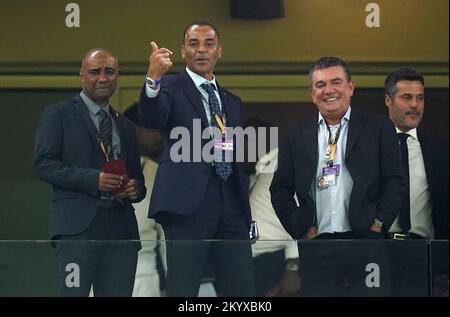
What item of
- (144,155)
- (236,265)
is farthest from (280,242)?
(144,155)

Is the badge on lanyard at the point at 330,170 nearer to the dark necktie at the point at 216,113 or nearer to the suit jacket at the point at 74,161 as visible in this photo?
the dark necktie at the point at 216,113

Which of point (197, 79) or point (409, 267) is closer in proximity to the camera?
point (409, 267)

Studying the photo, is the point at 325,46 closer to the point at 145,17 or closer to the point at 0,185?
the point at 145,17

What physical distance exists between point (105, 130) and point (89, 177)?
0.30 metres

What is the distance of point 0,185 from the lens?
10859 millimetres

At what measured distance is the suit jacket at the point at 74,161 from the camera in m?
10.6

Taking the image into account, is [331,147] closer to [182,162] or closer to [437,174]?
[437,174]

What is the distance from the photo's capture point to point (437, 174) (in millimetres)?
10883

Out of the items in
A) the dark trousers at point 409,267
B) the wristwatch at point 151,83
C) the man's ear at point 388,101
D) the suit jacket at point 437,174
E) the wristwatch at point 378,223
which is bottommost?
the dark trousers at point 409,267


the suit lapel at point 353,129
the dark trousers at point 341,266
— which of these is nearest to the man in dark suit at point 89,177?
the dark trousers at point 341,266

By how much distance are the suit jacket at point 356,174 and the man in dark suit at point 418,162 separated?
0.54ft

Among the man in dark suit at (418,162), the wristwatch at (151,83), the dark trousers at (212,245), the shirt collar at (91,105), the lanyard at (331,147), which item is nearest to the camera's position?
the wristwatch at (151,83)

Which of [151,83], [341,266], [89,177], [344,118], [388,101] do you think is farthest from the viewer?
[388,101]

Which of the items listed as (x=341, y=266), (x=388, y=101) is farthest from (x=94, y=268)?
(x=388, y=101)
